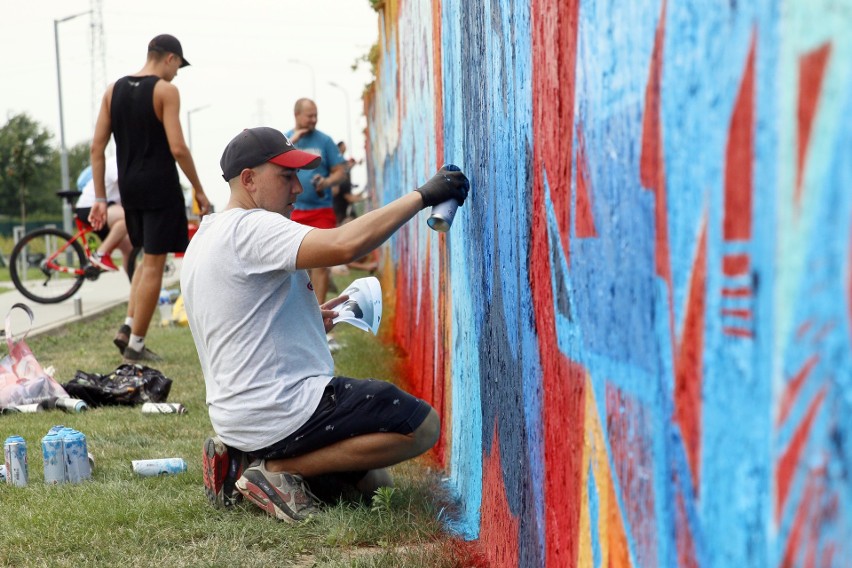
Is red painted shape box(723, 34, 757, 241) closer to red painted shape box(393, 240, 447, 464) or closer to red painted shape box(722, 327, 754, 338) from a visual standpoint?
red painted shape box(722, 327, 754, 338)

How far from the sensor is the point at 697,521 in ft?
5.05

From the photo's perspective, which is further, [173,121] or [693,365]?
[173,121]

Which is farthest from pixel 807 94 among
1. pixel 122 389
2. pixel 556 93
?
pixel 122 389

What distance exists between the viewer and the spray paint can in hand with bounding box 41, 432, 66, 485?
434 centimetres

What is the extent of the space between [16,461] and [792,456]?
12.3 feet

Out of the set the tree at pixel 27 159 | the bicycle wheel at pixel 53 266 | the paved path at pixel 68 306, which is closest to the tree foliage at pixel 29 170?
the tree at pixel 27 159

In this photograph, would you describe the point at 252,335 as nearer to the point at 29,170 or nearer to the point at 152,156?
the point at 152,156

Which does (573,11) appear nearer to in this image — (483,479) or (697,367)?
(697,367)

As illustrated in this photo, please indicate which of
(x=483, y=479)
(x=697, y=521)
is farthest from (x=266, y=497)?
(x=697, y=521)

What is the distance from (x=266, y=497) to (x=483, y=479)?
2.54 feet

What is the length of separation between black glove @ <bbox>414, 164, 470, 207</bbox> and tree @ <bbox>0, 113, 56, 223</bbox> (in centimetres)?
5131

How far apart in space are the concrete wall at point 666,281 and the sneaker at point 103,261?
7942 mm

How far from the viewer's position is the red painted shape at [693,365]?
1479 mm

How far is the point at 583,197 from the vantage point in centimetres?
214
